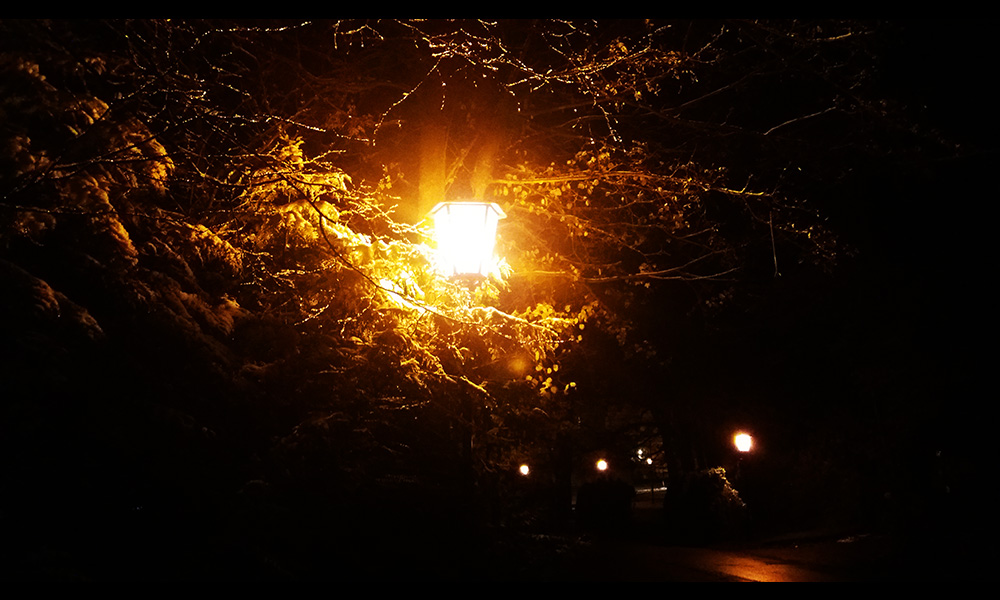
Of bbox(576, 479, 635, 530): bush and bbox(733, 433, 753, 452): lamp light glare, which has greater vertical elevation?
bbox(733, 433, 753, 452): lamp light glare

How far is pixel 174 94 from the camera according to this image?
5.36 meters

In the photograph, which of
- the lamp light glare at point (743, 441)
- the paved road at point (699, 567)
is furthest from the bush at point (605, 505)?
the lamp light glare at point (743, 441)

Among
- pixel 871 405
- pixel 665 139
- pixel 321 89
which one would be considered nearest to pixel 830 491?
pixel 871 405

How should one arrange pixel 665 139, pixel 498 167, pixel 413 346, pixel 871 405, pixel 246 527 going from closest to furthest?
pixel 246 527 → pixel 413 346 → pixel 498 167 → pixel 665 139 → pixel 871 405

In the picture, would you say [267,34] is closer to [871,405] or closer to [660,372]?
[871,405]

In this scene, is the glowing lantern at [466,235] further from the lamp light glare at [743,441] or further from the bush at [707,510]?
the bush at [707,510]

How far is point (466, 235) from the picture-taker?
5.02m

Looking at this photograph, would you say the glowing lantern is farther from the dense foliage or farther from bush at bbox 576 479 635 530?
bush at bbox 576 479 635 530

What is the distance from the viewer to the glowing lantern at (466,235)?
500 centimetres

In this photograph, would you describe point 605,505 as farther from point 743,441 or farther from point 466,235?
point 466,235

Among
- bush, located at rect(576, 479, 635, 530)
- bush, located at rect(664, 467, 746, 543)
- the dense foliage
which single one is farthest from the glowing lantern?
bush, located at rect(576, 479, 635, 530)

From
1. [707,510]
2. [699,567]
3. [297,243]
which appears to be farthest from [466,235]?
[707,510]

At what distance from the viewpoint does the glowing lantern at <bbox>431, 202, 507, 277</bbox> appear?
16.4ft

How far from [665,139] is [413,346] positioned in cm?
484
